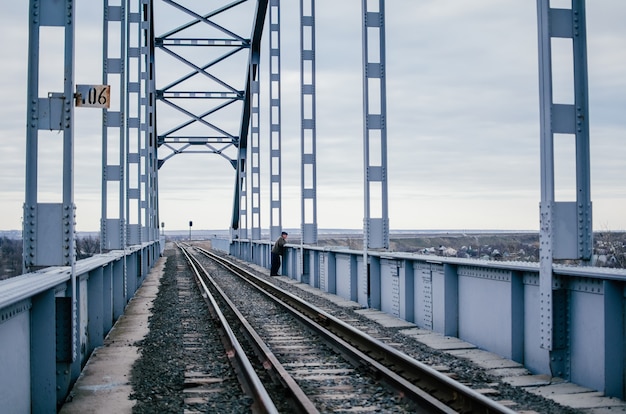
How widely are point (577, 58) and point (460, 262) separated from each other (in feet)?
11.0

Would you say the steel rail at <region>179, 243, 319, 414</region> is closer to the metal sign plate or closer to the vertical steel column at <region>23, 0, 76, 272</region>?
the vertical steel column at <region>23, 0, 76, 272</region>

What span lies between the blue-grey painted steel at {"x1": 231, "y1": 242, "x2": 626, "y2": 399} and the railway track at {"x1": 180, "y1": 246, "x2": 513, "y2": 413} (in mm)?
1486

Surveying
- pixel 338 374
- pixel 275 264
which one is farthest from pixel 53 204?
pixel 275 264

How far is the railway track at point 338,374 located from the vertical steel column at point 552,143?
1644 millimetres

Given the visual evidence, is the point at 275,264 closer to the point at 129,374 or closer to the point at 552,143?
the point at 129,374

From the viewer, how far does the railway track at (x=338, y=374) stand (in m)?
6.49

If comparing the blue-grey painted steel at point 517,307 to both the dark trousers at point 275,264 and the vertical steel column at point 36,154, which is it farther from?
the dark trousers at point 275,264

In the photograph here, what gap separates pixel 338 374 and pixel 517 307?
2.27m

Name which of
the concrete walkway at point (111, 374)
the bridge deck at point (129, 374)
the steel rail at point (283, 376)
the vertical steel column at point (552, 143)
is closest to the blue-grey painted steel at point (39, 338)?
the concrete walkway at point (111, 374)

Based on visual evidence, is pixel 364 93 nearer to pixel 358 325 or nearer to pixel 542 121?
pixel 358 325

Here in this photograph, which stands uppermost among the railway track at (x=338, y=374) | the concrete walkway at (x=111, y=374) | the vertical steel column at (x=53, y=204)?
the vertical steel column at (x=53, y=204)

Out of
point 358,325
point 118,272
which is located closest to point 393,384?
point 358,325

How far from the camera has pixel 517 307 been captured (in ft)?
28.2

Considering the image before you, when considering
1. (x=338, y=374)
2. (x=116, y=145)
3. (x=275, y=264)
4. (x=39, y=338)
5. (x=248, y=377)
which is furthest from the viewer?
(x=275, y=264)
